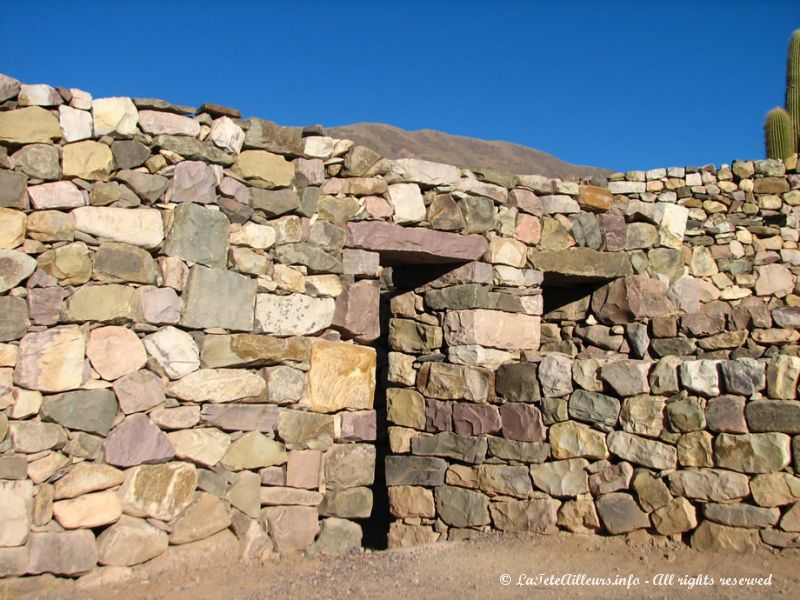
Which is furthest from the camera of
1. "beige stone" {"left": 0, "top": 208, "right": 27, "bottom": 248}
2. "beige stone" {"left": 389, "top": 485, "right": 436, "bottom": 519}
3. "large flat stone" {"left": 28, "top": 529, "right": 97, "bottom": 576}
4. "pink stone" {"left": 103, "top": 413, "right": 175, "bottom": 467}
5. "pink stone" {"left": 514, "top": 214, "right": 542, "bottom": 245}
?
"pink stone" {"left": 514, "top": 214, "right": 542, "bottom": 245}

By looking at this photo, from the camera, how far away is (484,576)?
4164mm

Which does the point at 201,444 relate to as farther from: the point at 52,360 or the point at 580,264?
the point at 580,264

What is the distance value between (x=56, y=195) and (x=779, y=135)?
9454 mm

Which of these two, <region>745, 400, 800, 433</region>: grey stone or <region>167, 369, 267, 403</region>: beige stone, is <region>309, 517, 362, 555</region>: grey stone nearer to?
<region>167, 369, 267, 403</region>: beige stone

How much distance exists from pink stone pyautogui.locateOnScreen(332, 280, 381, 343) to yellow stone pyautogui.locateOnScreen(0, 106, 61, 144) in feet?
6.37

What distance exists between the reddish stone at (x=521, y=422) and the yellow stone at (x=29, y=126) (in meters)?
3.20

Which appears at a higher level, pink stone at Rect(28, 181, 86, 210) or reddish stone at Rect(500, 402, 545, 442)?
pink stone at Rect(28, 181, 86, 210)

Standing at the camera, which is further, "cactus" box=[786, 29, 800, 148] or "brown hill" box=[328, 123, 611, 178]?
"brown hill" box=[328, 123, 611, 178]

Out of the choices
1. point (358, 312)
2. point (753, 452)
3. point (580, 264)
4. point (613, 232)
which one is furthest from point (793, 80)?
point (358, 312)

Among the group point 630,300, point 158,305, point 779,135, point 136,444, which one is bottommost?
point 136,444

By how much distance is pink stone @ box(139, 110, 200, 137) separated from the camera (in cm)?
434

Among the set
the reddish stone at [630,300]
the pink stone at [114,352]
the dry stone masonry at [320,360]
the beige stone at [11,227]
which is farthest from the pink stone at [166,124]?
the reddish stone at [630,300]

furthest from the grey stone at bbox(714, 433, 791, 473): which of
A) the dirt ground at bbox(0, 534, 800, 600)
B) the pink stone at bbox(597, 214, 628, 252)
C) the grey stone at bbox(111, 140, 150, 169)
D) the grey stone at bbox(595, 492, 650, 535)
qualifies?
the grey stone at bbox(111, 140, 150, 169)

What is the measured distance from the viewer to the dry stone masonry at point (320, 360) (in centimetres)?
399
